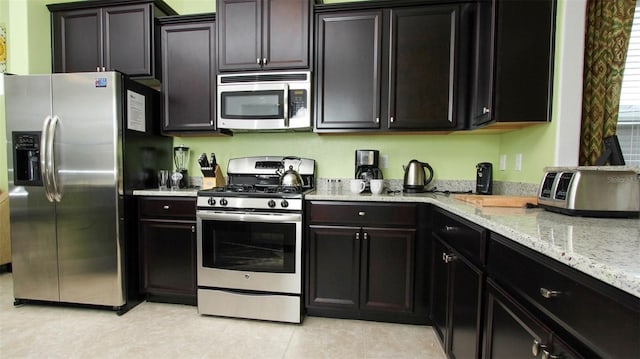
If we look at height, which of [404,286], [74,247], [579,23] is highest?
[579,23]

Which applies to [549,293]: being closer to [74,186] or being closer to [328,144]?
[328,144]

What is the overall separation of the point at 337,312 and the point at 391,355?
509mm

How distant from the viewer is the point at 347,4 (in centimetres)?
232

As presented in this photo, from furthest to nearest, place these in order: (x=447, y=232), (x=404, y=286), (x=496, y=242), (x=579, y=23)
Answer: (x=404, y=286), (x=447, y=232), (x=579, y=23), (x=496, y=242)

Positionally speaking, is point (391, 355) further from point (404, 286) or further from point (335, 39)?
point (335, 39)

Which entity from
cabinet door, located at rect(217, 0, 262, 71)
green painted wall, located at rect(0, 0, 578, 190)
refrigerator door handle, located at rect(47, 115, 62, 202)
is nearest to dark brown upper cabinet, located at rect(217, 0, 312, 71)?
cabinet door, located at rect(217, 0, 262, 71)

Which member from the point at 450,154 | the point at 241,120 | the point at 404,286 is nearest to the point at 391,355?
the point at 404,286

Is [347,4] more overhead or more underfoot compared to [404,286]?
more overhead

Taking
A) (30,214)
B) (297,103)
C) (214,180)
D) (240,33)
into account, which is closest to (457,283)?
(297,103)

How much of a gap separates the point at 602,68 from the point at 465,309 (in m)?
1.47

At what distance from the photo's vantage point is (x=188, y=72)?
2557 millimetres

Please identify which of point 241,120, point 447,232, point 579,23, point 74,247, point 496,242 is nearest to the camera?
point 496,242

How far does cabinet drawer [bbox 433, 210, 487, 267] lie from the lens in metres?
1.28

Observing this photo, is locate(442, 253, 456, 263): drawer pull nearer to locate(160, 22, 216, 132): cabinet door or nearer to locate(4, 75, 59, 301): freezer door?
locate(160, 22, 216, 132): cabinet door
